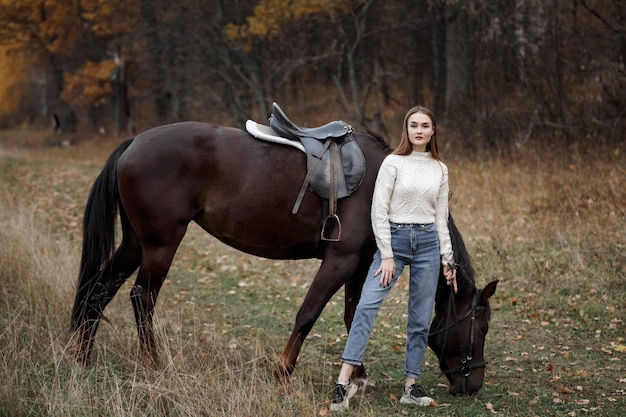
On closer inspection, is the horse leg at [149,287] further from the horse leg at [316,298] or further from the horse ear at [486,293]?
the horse ear at [486,293]

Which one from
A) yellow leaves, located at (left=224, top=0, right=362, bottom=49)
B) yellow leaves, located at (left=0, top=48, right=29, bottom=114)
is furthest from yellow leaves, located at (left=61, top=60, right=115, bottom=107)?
yellow leaves, located at (left=224, top=0, right=362, bottom=49)

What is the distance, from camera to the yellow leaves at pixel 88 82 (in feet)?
95.3

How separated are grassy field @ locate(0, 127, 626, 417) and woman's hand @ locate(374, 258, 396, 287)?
2.58 ft

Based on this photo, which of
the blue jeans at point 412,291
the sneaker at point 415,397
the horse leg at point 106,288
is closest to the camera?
the blue jeans at point 412,291

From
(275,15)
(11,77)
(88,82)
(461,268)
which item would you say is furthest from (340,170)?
(11,77)

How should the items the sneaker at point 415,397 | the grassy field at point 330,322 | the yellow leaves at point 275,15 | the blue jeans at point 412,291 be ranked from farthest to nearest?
the yellow leaves at point 275,15 → the sneaker at point 415,397 → the blue jeans at point 412,291 → the grassy field at point 330,322

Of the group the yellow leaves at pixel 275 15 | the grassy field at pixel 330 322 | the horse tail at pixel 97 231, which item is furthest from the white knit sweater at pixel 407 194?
the yellow leaves at pixel 275 15

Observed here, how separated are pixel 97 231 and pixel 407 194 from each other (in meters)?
2.34

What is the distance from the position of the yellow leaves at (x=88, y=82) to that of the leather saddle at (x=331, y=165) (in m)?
25.8

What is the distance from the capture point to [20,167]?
65.0 ft

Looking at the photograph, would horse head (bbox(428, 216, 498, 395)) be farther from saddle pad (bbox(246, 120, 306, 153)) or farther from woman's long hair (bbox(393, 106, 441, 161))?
saddle pad (bbox(246, 120, 306, 153))

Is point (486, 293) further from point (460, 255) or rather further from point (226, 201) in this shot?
point (226, 201)

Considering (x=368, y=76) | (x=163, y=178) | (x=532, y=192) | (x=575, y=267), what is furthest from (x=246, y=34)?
(x=163, y=178)

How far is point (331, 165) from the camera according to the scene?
479cm
